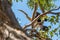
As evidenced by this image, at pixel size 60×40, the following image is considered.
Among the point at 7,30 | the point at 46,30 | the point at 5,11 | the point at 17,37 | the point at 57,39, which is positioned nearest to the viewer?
the point at 17,37

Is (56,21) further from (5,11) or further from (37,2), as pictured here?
(5,11)

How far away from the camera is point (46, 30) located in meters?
6.55

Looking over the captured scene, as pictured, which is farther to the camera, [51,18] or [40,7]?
[40,7]

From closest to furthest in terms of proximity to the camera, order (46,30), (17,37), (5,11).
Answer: (17,37), (5,11), (46,30)

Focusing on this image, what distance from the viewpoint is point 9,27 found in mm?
2654

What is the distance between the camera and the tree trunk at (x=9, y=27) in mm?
2495

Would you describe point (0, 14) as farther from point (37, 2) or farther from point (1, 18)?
point (37, 2)

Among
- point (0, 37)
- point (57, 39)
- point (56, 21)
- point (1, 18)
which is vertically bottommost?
point (57, 39)

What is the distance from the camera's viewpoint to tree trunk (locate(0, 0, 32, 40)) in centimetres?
249

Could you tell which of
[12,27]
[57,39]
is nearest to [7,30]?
[12,27]

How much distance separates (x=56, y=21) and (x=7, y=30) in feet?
12.7

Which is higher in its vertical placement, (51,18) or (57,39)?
(51,18)

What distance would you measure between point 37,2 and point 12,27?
380cm

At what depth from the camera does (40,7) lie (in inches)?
265
